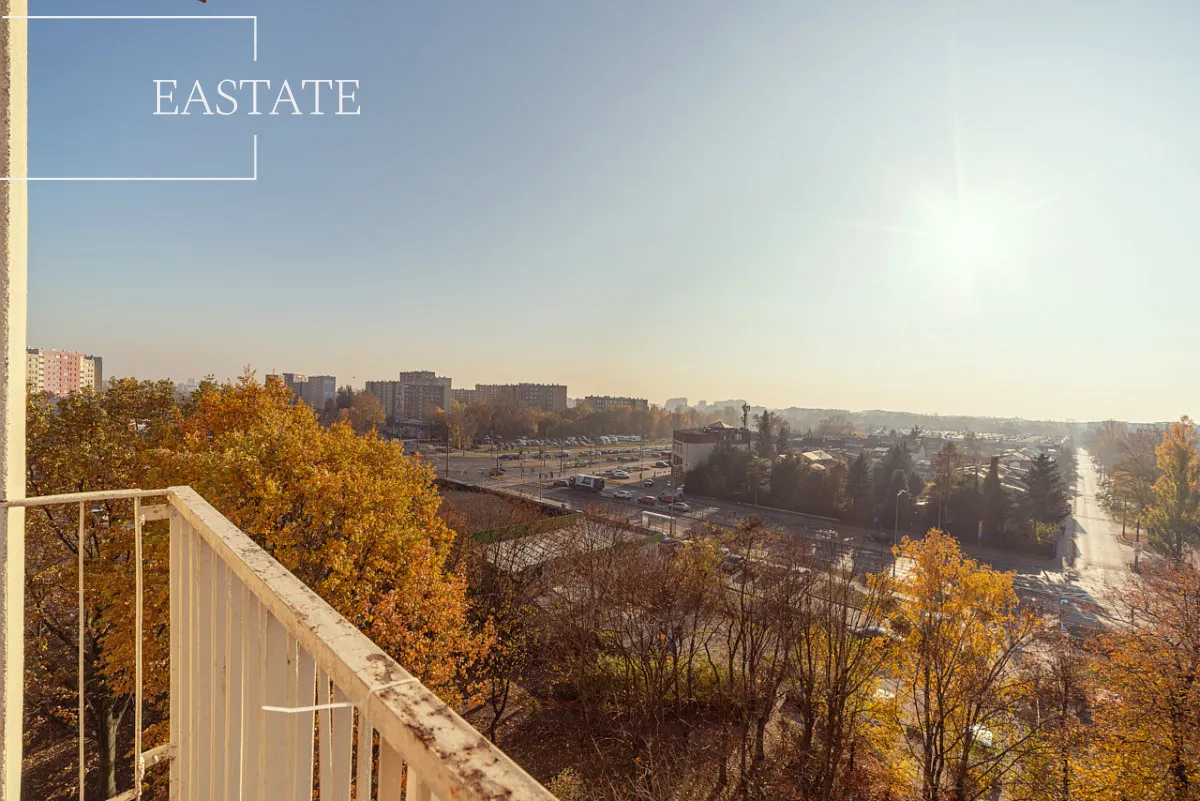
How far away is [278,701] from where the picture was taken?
3.36ft

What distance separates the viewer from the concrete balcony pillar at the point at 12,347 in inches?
53.9

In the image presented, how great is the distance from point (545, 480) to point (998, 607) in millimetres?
29492

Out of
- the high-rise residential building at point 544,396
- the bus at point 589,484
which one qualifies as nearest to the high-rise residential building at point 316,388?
the high-rise residential building at point 544,396

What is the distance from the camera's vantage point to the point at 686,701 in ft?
40.3

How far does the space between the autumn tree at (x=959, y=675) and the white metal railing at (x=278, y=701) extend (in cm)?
1153

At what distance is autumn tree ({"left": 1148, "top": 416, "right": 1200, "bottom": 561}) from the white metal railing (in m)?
34.9

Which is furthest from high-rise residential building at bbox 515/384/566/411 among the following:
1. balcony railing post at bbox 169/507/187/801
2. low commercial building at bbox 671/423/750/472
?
balcony railing post at bbox 169/507/187/801

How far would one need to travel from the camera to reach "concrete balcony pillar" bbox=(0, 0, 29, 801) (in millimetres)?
1368

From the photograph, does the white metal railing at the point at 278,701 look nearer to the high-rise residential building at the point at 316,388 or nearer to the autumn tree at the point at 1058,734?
the autumn tree at the point at 1058,734

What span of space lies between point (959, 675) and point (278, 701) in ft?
41.8

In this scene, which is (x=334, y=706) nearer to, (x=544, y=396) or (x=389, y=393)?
(x=389, y=393)

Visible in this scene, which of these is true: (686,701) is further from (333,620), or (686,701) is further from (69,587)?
(333,620)

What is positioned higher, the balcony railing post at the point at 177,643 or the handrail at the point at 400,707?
the handrail at the point at 400,707

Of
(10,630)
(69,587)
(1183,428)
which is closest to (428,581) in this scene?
(69,587)
